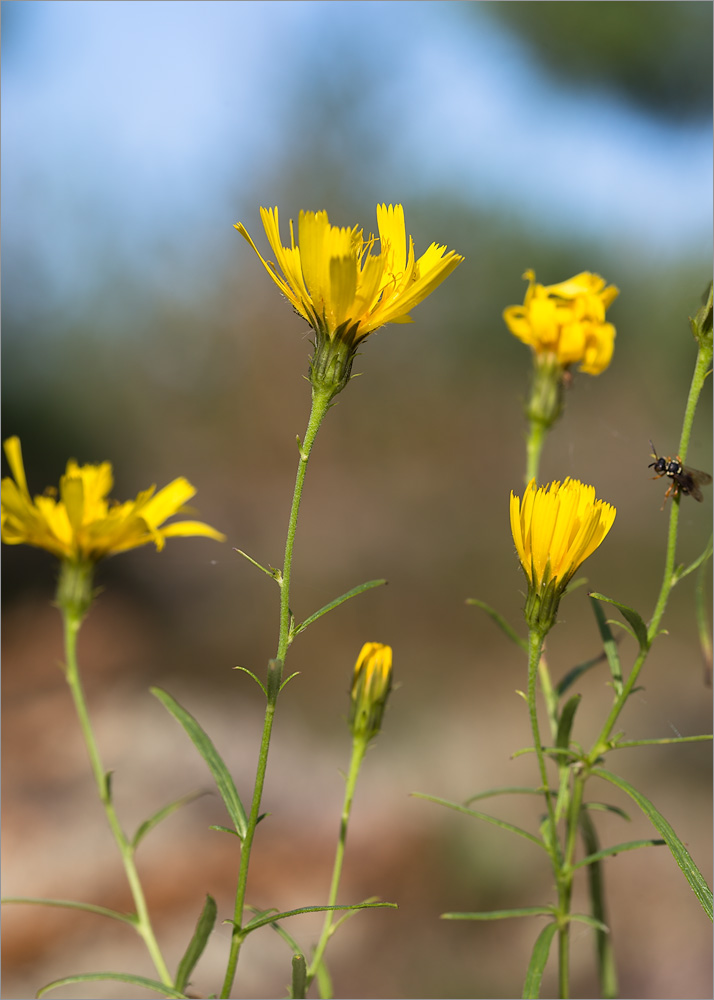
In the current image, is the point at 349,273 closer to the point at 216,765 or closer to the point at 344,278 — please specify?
the point at 344,278

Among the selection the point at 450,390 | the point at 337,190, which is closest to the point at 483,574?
the point at 450,390

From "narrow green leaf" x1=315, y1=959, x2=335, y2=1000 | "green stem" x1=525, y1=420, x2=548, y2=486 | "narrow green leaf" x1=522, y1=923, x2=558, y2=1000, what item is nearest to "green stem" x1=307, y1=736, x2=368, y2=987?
"narrow green leaf" x1=315, y1=959, x2=335, y2=1000

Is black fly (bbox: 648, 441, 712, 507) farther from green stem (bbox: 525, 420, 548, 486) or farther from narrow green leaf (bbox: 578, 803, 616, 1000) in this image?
narrow green leaf (bbox: 578, 803, 616, 1000)

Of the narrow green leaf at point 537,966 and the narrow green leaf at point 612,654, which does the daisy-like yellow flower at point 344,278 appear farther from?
A: the narrow green leaf at point 537,966

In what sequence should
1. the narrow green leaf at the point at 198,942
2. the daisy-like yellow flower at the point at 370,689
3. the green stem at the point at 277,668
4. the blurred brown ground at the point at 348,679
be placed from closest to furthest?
the green stem at the point at 277,668 → the narrow green leaf at the point at 198,942 → the daisy-like yellow flower at the point at 370,689 → the blurred brown ground at the point at 348,679

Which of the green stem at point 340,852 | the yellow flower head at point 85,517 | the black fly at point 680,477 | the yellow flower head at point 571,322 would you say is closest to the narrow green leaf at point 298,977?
the green stem at point 340,852

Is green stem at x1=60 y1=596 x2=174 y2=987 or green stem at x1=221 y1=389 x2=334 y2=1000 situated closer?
green stem at x1=221 y1=389 x2=334 y2=1000
